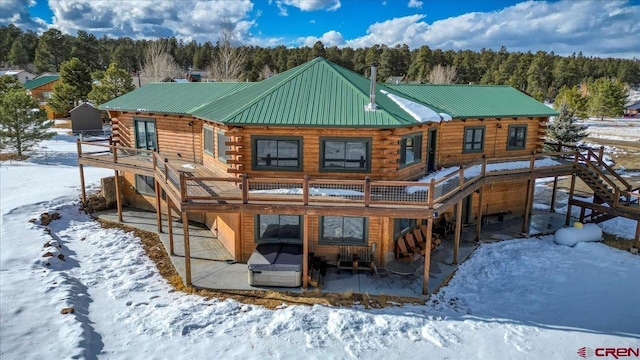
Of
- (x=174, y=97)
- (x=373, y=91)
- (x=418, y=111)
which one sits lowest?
(x=418, y=111)

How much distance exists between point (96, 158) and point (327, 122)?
12.7 m

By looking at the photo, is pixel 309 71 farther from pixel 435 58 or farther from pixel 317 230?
pixel 435 58

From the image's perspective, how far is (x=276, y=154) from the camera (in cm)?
1403

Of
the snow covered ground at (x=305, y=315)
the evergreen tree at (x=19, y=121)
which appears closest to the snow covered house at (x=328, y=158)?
the snow covered ground at (x=305, y=315)

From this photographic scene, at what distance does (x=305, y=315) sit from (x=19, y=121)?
2958 cm

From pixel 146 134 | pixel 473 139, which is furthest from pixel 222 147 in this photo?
pixel 473 139

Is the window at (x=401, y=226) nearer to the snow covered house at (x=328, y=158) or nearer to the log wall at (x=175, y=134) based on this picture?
the snow covered house at (x=328, y=158)

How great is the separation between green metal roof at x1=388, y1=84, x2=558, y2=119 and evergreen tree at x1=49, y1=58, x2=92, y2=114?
42.0m

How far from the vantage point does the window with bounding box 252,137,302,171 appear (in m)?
13.9

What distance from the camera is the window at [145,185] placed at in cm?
2009

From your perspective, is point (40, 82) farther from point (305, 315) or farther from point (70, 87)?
point (305, 315)

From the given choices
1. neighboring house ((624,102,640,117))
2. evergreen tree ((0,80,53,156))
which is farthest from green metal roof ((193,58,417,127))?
neighboring house ((624,102,640,117))

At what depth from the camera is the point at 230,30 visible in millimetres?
61438

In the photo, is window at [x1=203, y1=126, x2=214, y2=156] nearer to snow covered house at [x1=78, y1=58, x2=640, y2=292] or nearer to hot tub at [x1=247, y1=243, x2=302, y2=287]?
snow covered house at [x1=78, y1=58, x2=640, y2=292]
